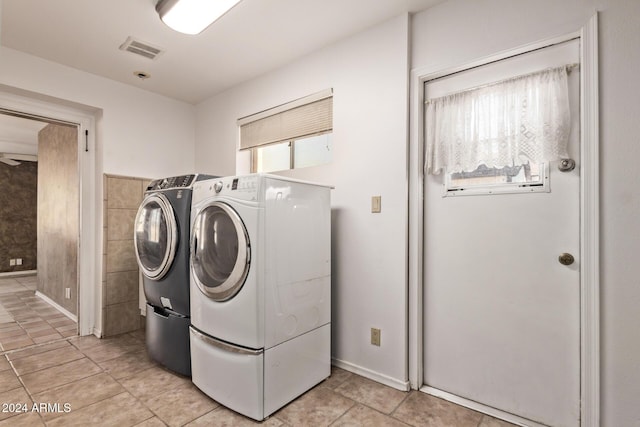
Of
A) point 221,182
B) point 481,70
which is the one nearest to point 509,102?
point 481,70

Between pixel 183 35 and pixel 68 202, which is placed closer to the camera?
pixel 183 35

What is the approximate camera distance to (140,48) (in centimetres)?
247

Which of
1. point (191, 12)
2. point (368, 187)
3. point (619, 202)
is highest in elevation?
point (191, 12)

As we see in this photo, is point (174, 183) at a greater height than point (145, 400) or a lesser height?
greater

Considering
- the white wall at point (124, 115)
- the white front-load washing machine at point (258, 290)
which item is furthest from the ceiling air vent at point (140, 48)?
the white front-load washing machine at point (258, 290)

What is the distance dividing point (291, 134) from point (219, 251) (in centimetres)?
127

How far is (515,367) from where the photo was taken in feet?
5.72

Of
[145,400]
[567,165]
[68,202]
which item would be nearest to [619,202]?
[567,165]

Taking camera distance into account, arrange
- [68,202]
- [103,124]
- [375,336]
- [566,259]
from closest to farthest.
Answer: [566,259]
[375,336]
[103,124]
[68,202]

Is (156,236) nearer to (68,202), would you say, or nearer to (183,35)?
(183,35)

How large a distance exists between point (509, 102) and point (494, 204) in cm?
56

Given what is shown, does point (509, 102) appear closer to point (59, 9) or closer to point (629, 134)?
point (629, 134)

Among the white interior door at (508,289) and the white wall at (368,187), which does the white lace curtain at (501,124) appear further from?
the white wall at (368,187)

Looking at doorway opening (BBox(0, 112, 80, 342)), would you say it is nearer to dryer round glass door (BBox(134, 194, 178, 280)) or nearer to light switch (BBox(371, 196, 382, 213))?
dryer round glass door (BBox(134, 194, 178, 280))
